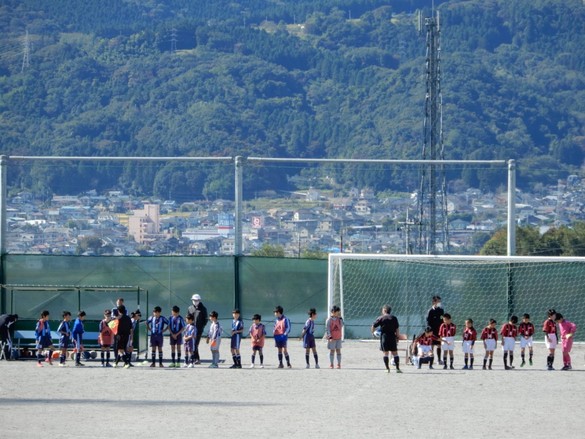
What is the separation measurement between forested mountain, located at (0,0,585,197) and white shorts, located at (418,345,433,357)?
72.7 m

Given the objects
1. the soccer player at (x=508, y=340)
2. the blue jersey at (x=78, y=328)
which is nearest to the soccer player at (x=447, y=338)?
the soccer player at (x=508, y=340)

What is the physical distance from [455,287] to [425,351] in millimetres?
5063

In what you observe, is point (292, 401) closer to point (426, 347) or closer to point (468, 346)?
point (426, 347)

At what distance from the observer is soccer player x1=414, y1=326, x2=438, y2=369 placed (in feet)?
85.7

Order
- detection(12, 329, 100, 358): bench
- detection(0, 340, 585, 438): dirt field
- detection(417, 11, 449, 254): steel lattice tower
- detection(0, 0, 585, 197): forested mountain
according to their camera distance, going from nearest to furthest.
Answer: detection(0, 340, 585, 438): dirt field → detection(12, 329, 100, 358): bench → detection(417, 11, 449, 254): steel lattice tower → detection(0, 0, 585, 197): forested mountain

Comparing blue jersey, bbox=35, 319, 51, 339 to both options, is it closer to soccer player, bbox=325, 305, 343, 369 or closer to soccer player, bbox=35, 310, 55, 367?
soccer player, bbox=35, 310, 55, 367

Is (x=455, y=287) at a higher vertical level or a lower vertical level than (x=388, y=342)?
higher

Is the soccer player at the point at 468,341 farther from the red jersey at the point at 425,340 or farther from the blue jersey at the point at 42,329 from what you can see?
the blue jersey at the point at 42,329

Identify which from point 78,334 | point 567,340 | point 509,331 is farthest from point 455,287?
point 78,334

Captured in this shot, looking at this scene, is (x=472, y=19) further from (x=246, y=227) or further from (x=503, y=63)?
(x=246, y=227)

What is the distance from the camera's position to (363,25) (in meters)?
194

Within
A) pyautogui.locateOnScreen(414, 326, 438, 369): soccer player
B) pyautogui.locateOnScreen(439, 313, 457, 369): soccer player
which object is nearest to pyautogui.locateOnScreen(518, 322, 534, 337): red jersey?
pyautogui.locateOnScreen(439, 313, 457, 369): soccer player

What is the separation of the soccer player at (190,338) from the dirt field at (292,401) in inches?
19.2

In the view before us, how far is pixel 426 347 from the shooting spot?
26203mm
